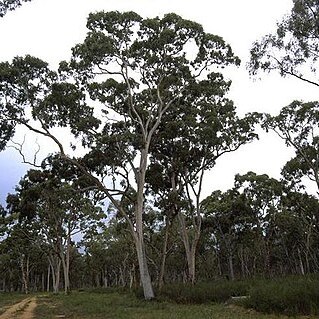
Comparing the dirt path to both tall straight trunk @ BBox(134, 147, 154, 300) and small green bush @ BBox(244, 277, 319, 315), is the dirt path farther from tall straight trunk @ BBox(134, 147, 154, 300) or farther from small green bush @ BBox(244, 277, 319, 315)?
small green bush @ BBox(244, 277, 319, 315)

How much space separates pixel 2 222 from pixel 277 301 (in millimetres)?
39109

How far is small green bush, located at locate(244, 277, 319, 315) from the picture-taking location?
42.2ft

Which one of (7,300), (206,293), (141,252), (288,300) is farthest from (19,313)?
(7,300)

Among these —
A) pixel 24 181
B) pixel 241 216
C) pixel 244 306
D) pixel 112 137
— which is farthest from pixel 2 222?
pixel 244 306

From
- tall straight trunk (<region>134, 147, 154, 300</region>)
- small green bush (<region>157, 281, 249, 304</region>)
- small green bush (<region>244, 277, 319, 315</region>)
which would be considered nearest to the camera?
small green bush (<region>244, 277, 319, 315</region>)

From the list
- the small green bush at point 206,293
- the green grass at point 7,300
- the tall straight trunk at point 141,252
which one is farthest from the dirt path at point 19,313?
the small green bush at point 206,293

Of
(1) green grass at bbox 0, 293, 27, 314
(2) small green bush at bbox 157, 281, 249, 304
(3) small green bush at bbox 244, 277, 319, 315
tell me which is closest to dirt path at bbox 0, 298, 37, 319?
(1) green grass at bbox 0, 293, 27, 314

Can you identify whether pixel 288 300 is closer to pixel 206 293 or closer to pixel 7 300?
pixel 206 293

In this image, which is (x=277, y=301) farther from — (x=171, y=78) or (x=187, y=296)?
(x=171, y=78)

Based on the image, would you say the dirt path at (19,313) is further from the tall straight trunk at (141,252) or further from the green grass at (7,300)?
the tall straight trunk at (141,252)

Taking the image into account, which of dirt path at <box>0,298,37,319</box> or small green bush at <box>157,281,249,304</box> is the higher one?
small green bush at <box>157,281,249,304</box>

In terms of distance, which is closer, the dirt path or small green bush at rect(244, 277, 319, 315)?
small green bush at rect(244, 277, 319, 315)

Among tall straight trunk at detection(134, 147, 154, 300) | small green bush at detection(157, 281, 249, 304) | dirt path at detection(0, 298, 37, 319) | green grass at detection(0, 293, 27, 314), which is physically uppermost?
tall straight trunk at detection(134, 147, 154, 300)

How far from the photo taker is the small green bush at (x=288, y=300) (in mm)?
12859
